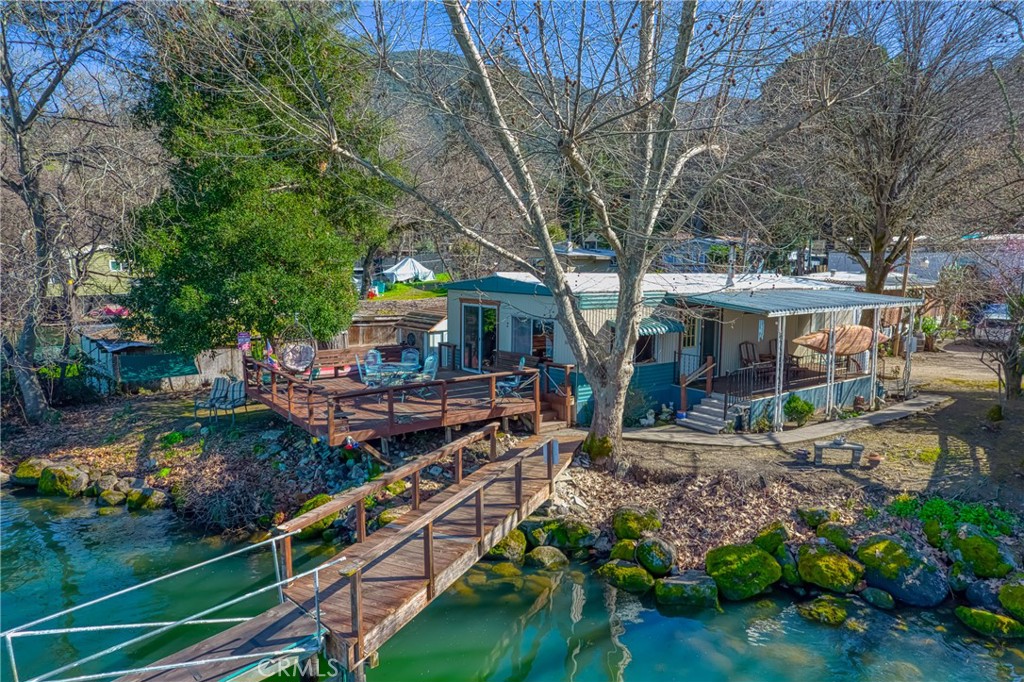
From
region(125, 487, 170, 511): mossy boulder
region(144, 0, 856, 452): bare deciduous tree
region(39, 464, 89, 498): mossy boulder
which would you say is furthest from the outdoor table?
region(39, 464, 89, 498): mossy boulder

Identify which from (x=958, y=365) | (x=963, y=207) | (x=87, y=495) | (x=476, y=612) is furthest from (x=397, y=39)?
(x=958, y=365)

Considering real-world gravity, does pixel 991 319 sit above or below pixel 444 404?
above

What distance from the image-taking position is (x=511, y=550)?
10977 millimetres

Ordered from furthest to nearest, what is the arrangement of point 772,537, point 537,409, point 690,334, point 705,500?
1. point 690,334
2. point 537,409
3. point 705,500
4. point 772,537

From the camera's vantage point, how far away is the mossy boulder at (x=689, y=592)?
384 inches

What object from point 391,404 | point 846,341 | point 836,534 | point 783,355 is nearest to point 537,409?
point 391,404

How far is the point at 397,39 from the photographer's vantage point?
36.2 ft

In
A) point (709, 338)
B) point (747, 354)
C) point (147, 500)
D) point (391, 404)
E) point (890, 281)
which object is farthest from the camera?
point (890, 281)

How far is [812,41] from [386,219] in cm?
1405

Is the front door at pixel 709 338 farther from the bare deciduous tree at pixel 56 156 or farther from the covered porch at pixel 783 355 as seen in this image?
the bare deciduous tree at pixel 56 156

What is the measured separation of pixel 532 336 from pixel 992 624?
31.4 ft

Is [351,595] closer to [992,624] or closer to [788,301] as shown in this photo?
[992,624]

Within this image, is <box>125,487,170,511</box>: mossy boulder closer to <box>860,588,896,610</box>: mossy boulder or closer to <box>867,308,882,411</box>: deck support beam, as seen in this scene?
<box>860,588,896,610</box>: mossy boulder

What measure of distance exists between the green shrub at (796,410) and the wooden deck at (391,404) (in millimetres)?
5341
